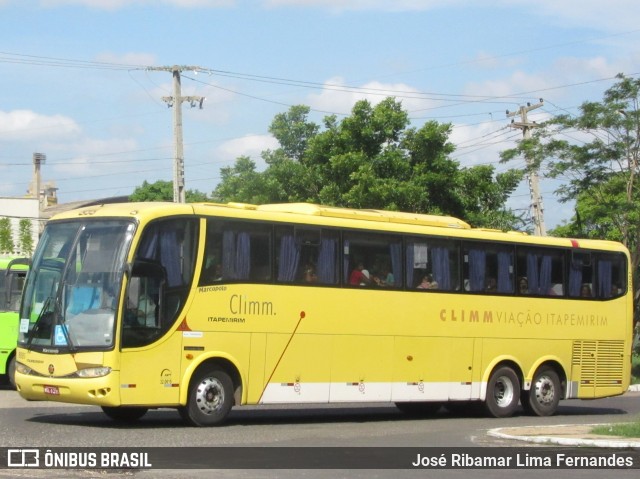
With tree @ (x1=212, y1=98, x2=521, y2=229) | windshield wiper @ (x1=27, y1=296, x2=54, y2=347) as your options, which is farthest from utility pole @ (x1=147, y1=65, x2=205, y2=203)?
windshield wiper @ (x1=27, y1=296, x2=54, y2=347)

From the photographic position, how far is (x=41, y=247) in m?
17.0

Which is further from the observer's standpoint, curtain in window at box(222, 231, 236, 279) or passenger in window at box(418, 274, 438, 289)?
passenger in window at box(418, 274, 438, 289)

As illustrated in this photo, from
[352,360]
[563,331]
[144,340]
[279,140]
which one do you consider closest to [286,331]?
[352,360]

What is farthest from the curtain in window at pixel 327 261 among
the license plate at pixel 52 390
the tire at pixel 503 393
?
the license plate at pixel 52 390

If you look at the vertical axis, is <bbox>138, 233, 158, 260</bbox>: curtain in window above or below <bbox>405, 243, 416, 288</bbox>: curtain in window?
above

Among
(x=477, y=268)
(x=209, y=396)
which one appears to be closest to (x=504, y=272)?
(x=477, y=268)

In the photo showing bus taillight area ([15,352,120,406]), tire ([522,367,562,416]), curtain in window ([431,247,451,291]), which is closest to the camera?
bus taillight area ([15,352,120,406])

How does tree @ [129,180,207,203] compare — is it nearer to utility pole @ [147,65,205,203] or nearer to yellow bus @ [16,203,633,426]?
utility pole @ [147,65,205,203]

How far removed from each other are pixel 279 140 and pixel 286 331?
2317 centimetres

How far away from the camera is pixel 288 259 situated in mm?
18062

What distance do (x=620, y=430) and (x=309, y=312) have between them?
5.09 m

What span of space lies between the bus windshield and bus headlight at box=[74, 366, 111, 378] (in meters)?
0.31

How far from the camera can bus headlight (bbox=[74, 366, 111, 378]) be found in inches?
618

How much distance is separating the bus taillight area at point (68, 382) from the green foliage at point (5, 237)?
46.7 metres
